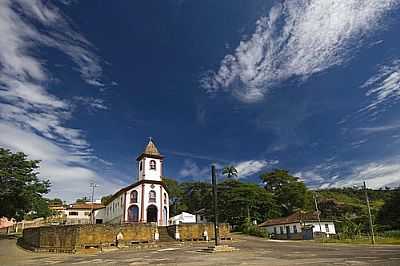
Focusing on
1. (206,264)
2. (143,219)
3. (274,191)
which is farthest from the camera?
(274,191)

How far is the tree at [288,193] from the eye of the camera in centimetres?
5606

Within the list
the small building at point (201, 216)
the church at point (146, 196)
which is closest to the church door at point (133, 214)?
the church at point (146, 196)

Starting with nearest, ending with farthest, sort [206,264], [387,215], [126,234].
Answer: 1. [206,264]
2. [126,234]
3. [387,215]

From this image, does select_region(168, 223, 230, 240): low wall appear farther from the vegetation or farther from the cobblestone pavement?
the vegetation

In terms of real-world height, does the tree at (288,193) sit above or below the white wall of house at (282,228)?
above

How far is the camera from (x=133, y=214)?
35156mm

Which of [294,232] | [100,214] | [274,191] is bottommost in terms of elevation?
[294,232]

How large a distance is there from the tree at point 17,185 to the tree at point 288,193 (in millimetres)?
41244

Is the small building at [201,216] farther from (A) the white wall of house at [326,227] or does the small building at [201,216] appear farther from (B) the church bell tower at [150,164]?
(B) the church bell tower at [150,164]

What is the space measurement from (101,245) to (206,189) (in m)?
45.5

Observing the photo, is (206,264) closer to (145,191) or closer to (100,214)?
(145,191)

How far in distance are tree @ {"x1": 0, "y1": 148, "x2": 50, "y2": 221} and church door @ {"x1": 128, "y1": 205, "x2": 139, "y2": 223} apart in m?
9.36

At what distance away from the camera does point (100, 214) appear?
49281mm

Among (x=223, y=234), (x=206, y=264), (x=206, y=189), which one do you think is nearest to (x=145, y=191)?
(x=223, y=234)
